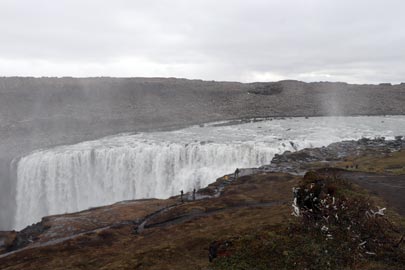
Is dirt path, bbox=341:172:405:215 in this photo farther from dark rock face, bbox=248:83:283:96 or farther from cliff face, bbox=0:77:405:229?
dark rock face, bbox=248:83:283:96

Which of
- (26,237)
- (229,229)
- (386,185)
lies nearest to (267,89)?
(386,185)

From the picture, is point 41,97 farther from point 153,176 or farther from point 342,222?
point 342,222

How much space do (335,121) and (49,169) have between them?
44.7 meters

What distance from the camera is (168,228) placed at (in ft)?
71.7

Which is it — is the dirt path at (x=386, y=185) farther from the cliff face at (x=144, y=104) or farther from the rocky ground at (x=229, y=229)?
the cliff face at (x=144, y=104)

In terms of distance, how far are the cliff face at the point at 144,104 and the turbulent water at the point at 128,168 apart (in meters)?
10.7

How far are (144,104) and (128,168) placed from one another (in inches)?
1546

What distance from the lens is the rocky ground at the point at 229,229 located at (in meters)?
12.2

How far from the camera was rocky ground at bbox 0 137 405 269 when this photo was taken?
12.2 m

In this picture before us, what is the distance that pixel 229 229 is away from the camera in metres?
18.5

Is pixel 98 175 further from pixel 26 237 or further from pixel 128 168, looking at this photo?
pixel 26 237

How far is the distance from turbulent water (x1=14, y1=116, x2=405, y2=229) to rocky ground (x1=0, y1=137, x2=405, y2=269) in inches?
223

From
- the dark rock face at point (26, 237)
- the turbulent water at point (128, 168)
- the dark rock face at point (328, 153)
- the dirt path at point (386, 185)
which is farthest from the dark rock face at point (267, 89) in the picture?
the dark rock face at point (26, 237)

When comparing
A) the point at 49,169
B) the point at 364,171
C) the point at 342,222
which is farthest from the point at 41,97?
the point at 342,222
